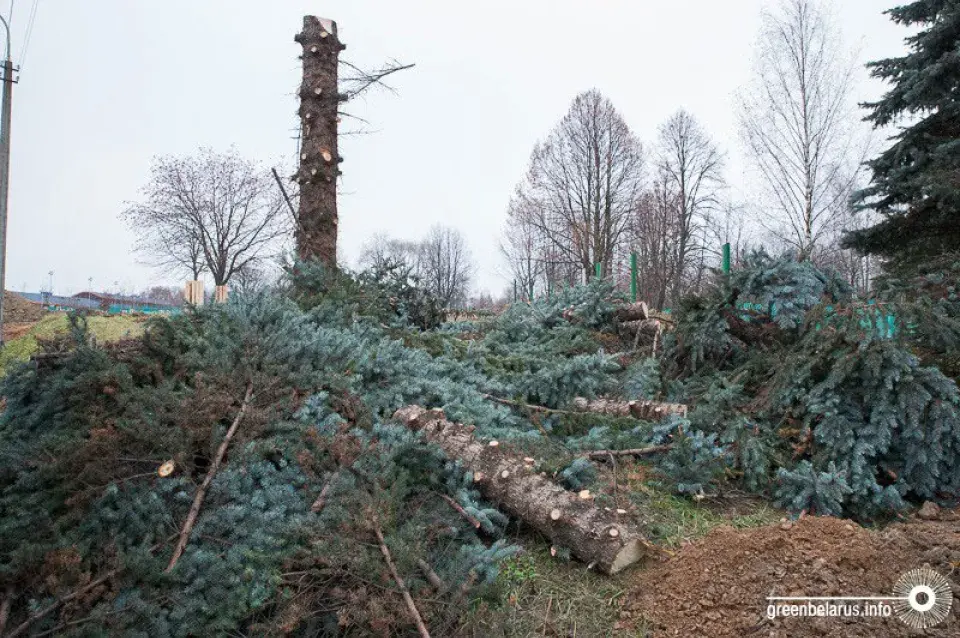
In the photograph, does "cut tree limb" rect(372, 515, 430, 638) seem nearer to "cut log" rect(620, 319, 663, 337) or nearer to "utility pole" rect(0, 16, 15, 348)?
"cut log" rect(620, 319, 663, 337)

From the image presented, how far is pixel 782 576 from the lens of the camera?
2.44 metres

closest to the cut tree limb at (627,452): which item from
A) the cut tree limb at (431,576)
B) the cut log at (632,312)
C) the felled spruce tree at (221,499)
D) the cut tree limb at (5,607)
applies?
the felled spruce tree at (221,499)

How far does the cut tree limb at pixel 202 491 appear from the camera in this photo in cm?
255

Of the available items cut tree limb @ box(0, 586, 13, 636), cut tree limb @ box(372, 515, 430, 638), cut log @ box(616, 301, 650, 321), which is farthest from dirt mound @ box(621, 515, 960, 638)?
cut log @ box(616, 301, 650, 321)

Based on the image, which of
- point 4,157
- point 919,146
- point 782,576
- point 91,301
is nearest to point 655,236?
point 919,146

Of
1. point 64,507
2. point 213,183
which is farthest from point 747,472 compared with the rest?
point 213,183

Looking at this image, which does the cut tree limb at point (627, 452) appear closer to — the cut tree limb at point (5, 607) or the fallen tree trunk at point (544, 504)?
the fallen tree trunk at point (544, 504)

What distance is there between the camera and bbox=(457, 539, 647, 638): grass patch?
100 inches

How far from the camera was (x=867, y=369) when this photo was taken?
12.4 ft

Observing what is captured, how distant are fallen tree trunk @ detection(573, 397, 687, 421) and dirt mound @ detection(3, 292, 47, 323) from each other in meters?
20.3

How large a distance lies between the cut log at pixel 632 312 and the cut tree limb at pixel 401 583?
5784 millimetres

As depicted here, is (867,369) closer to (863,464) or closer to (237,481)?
(863,464)

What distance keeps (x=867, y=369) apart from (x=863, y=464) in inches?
25.7

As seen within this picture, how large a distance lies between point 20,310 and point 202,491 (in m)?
21.9
